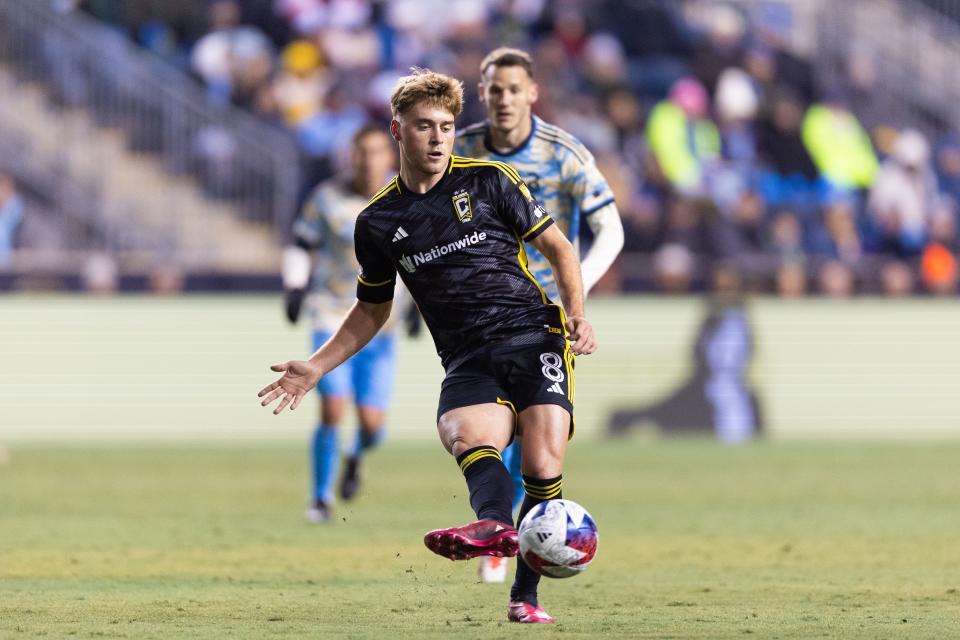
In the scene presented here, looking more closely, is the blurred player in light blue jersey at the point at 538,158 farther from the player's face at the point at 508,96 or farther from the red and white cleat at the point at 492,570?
the red and white cleat at the point at 492,570

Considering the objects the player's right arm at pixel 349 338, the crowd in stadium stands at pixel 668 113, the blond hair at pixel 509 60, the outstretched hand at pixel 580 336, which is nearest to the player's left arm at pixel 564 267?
the outstretched hand at pixel 580 336

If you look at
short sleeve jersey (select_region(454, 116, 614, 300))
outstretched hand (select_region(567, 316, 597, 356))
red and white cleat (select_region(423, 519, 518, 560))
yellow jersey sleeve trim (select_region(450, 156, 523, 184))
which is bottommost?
red and white cleat (select_region(423, 519, 518, 560))

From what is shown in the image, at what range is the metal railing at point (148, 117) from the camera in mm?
20422

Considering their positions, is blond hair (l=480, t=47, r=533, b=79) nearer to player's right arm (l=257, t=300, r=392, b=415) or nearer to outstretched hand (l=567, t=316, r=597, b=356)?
player's right arm (l=257, t=300, r=392, b=415)

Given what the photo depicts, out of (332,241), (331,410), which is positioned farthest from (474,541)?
(332,241)

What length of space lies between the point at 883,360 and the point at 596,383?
131 inches

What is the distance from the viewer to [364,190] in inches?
478

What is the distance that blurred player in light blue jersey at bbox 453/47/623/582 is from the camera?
855cm

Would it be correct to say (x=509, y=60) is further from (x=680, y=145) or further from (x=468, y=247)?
(x=680, y=145)

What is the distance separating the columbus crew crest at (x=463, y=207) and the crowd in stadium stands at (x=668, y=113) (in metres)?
12.5

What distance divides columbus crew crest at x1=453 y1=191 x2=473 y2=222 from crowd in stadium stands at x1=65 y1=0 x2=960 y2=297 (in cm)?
1247

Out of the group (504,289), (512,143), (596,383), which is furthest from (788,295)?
(504,289)

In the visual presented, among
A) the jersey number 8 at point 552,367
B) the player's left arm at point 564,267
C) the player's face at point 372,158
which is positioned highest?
the player's face at point 372,158

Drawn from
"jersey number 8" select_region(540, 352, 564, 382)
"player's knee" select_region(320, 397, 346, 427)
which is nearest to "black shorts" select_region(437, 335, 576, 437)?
"jersey number 8" select_region(540, 352, 564, 382)
